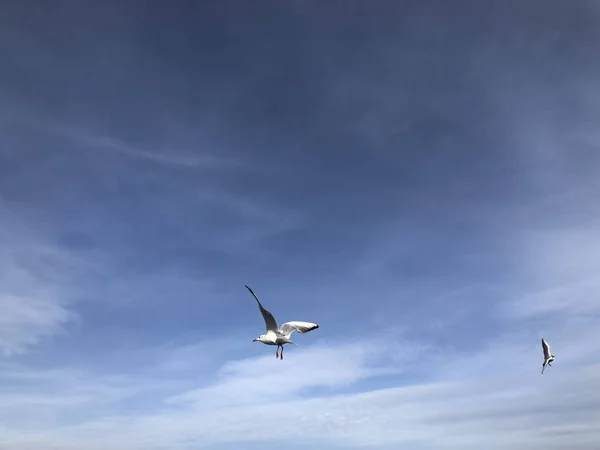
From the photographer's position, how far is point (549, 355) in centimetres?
14012

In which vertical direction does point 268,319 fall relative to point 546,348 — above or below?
below

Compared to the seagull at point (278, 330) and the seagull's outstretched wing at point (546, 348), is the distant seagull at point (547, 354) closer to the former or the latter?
the seagull's outstretched wing at point (546, 348)

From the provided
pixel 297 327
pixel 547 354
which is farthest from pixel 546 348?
pixel 297 327

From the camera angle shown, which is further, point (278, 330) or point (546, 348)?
point (546, 348)

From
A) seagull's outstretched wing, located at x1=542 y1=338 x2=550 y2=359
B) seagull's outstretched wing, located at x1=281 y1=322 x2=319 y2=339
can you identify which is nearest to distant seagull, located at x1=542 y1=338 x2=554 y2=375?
seagull's outstretched wing, located at x1=542 y1=338 x2=550 y2=359

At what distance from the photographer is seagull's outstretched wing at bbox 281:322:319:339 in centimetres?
6825

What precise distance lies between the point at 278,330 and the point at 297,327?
332 cm

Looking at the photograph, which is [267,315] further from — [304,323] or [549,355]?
[549,355]

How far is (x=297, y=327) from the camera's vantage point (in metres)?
69.3

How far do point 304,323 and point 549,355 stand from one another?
101 meters

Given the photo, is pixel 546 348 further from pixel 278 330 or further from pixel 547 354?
pixel 278 330

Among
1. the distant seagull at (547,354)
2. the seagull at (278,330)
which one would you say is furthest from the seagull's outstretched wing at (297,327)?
the distant seagull at (547,354)

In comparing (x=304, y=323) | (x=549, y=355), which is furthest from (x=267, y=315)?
(x=549, y=355)

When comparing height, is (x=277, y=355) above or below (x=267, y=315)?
below
